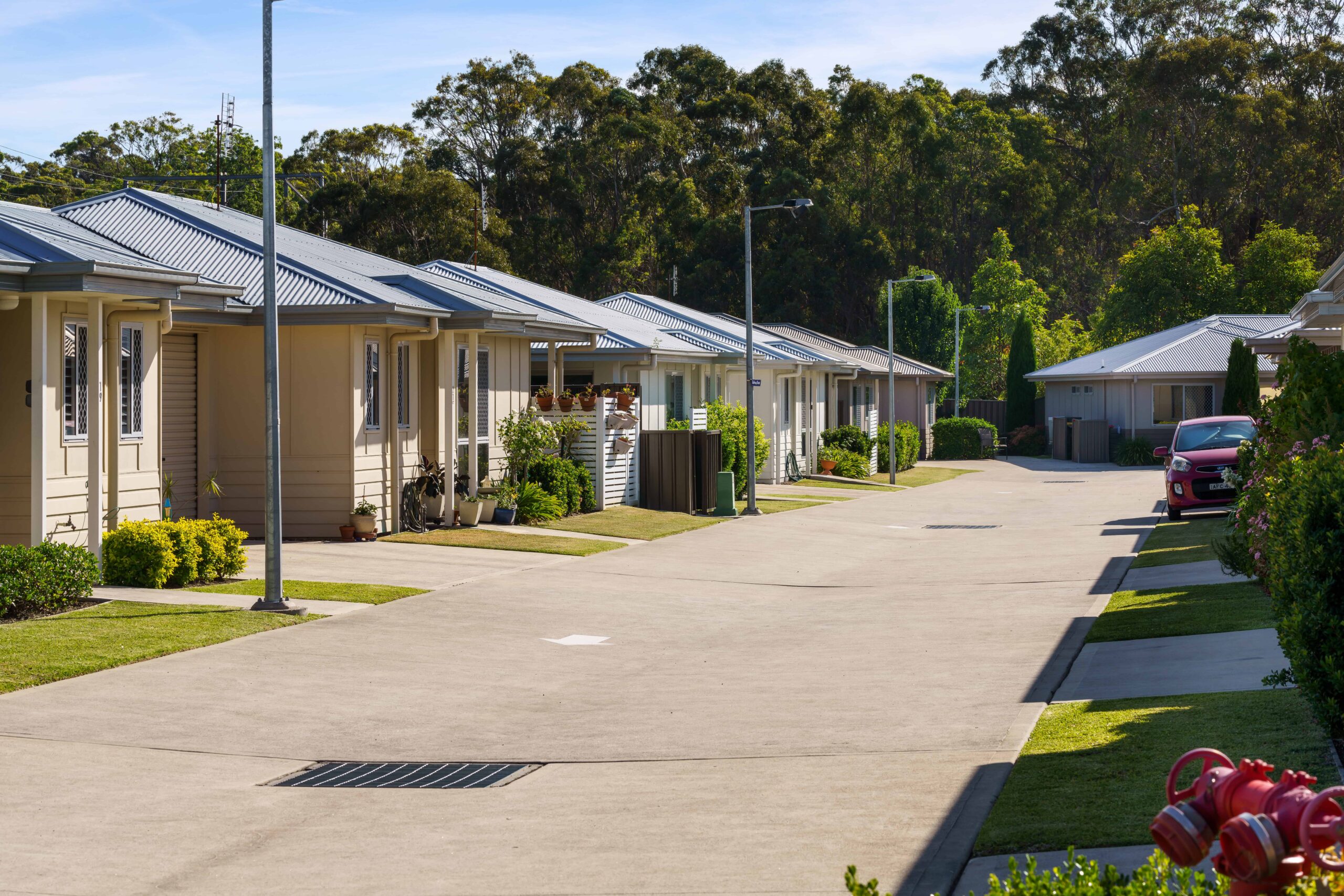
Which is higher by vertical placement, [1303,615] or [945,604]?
[1303,615]

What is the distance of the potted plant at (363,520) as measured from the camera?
826 inches

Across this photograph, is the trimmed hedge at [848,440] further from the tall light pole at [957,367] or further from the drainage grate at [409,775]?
the drainage grate at [409,775]

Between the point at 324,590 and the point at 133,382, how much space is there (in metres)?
3.44

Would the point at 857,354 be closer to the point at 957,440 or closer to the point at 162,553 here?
the point at 957,440

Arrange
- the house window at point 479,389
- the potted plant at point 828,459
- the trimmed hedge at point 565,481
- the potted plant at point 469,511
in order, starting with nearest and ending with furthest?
the potted plant at point 469,511
the house window at point 479,389
the trimmed hedge at point 565,481
the potted plant at point 828,459

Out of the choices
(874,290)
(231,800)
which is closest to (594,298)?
(874,290)

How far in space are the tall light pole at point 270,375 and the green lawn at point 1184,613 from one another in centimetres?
775

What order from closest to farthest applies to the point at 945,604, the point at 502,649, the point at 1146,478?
1. the point at 502,649
2. the point at 945,604
3. the point at 1146,478

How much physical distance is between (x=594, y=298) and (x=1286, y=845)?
66.6 meters

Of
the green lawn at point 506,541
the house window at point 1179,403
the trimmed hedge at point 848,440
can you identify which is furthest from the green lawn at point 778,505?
the house window at point 1179,403

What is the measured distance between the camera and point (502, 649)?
1301cm

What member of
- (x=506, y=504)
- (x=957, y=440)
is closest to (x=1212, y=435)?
(x=506, y=504)

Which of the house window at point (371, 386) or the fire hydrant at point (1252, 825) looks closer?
the fire hydrant at point (1252, 825)

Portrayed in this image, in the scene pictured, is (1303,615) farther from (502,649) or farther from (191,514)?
(191,514)
